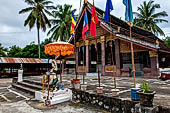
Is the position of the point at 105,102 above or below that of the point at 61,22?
below

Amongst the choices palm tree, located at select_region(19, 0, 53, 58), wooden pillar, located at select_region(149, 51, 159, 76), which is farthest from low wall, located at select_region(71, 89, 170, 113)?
palm tree, located at select_region(19, 0, 53, 58)

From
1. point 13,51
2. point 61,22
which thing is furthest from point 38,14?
point 13,51

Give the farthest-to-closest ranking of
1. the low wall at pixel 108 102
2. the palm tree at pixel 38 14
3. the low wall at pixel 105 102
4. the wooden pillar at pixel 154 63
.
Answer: the palm tree at pixel 38 14, the wooden pillar at pixel 154 63, the low wall at pixel 105 102, the low wall at pixel 108 102

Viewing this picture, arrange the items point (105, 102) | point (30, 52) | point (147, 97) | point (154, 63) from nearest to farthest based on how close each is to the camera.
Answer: point (147, 97) < point (105, 102) < point (154, 63) < point (30, 52)

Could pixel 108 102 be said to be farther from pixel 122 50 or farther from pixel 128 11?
pixel 122 50

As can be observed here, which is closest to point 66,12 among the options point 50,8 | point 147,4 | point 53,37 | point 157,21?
point 50,8

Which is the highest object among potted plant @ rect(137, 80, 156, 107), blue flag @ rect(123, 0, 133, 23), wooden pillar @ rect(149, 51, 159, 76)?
blue flag @ rect(123, 0, 133, 23)

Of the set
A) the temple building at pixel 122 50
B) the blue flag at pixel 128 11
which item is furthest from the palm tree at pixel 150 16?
the blue flag at pixel 128 11

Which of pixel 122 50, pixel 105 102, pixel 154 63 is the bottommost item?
pixel 105 102

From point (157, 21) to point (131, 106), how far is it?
29.2 metres

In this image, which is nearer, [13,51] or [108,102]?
[108,102]

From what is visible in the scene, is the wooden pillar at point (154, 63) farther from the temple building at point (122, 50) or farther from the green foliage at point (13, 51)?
the green foliage at point (13, 51)

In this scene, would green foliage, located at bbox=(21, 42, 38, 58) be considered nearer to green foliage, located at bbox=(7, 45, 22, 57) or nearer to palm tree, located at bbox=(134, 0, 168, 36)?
green foliage, located at bbox=(7, 45, 22, 57)

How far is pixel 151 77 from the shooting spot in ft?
33.1
